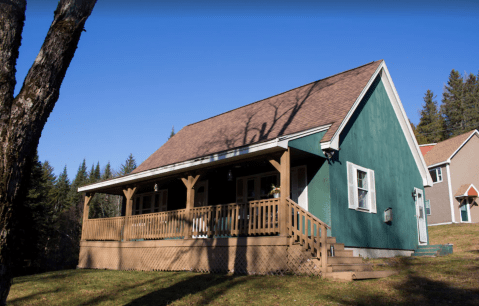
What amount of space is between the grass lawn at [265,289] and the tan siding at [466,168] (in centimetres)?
1799

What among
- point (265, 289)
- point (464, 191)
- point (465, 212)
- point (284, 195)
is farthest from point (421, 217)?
point (465, 212)

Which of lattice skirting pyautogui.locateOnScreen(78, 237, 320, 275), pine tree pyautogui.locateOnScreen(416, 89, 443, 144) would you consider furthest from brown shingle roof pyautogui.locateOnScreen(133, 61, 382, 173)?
pine tree pyautogui.locateOnScreen(416, 89, 443, 144)

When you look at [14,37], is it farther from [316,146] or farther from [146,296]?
[316,146]

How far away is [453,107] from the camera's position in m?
57.4

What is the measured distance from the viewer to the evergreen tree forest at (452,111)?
5272 centimetres

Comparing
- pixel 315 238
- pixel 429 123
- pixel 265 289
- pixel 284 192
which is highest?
pixel 429 123

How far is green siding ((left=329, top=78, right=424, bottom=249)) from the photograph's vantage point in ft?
37.6

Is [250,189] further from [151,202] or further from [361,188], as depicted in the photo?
[151,202]

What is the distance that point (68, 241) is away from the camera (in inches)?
1887

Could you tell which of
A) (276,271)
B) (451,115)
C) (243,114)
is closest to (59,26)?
(276,271)

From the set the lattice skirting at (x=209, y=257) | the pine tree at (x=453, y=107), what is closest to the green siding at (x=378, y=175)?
the lattice skirting at (x=209, y=257)

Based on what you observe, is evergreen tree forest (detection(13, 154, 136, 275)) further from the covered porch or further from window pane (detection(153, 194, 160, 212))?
window pane (detection(153, 194, 160, 212))

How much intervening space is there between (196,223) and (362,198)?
17.4ft

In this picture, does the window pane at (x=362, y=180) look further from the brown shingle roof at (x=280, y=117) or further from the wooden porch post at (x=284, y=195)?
the wooden porch post at (x=284, y=195)
